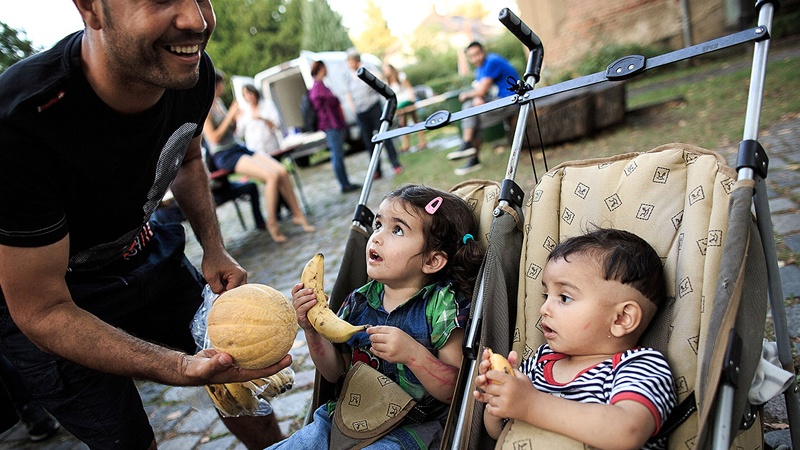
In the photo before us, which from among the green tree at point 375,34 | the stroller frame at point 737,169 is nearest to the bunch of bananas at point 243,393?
the stroller frame at point 737,169

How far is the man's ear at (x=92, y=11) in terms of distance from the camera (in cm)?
170

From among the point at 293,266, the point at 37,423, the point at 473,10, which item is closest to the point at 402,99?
the point at 293,266

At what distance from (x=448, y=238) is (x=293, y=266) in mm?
4115

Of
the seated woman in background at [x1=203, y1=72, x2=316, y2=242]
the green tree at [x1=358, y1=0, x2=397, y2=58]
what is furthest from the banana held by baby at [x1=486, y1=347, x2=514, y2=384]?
the green tree at [x1=358, y1=0, x2=397, y2=58]

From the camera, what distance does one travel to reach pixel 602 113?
818cm

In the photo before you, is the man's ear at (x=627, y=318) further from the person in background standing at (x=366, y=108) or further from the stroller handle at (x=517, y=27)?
the person in background standing at (x=366, y=108)

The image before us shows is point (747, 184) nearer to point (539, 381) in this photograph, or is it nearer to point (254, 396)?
point (539, 381)

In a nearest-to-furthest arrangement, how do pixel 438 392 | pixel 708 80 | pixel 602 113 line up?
1. pixel 438 392
2. pixel 602 113
3. pixel 708 80

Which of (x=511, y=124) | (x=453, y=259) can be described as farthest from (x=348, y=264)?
(x=511, y=124)

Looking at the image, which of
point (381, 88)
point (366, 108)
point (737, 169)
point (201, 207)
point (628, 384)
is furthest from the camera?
point (366, 108)

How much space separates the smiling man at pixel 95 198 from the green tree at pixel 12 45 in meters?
4.09

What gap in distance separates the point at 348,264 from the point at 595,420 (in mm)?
1312

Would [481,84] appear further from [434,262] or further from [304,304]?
[304,304]

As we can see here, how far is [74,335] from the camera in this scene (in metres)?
1.74
